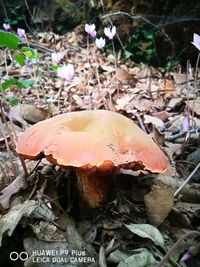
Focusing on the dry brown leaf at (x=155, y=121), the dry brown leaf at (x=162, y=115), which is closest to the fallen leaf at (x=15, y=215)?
the dry brown leaf at (x=155, y=121)

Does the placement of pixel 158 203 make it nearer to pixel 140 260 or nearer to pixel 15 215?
pixel 140 260

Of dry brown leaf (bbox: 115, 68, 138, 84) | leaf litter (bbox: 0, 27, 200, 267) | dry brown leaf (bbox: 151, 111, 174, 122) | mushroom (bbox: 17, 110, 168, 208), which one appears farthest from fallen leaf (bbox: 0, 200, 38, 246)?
dry brown leaf (bbox: 115, 68, 138, 84)

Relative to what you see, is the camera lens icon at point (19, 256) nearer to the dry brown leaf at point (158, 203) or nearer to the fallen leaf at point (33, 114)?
the dry brown leaf at point (158, 203)

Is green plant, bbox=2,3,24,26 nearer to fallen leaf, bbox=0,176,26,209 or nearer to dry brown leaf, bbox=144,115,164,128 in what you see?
dry brown leaf, bbox=144,115,164,128

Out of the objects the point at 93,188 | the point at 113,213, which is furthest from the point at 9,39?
the point at 113,213

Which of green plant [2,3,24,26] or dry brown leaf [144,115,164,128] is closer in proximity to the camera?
dry brown leaf [144,115,164,128]

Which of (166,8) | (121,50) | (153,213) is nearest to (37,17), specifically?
(121,50)
